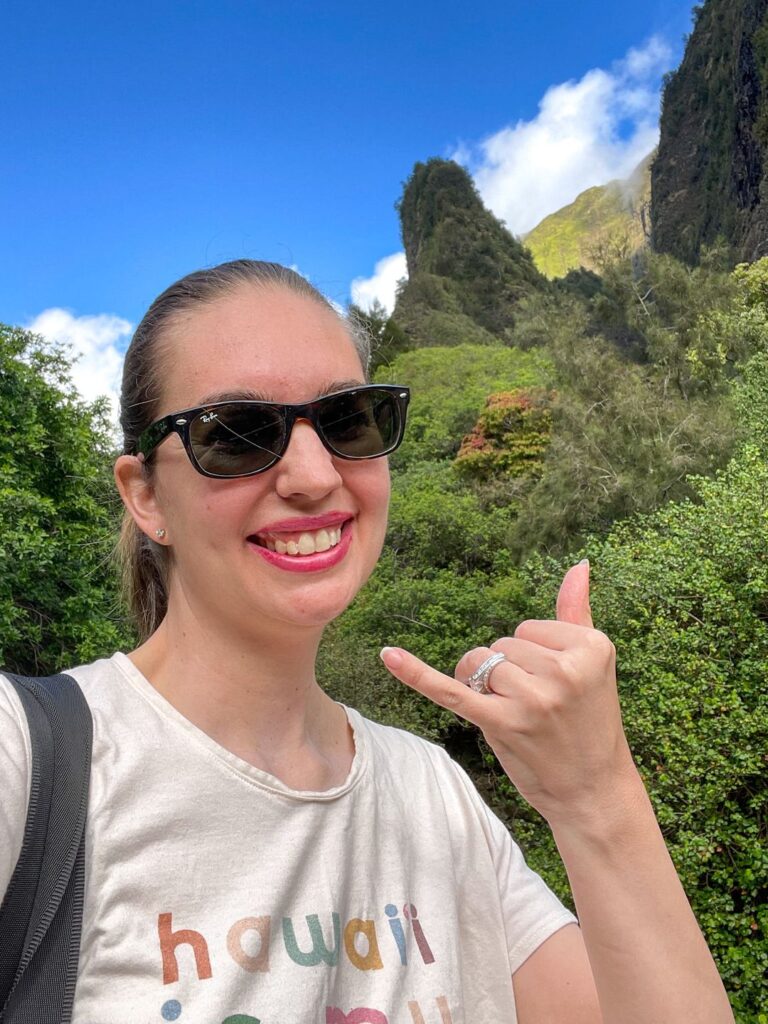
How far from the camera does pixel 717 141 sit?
34250 mm

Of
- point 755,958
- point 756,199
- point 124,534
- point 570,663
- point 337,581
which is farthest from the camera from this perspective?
point 756,199

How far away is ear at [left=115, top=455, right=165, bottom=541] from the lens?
1.15 metres

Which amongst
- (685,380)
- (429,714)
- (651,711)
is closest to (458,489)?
(685,380)

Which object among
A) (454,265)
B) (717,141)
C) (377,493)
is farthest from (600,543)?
(454,265)

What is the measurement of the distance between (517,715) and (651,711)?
6.54 meters

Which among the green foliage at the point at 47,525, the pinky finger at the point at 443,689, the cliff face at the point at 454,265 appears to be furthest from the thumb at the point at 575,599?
the cliff face at the point at 454,265

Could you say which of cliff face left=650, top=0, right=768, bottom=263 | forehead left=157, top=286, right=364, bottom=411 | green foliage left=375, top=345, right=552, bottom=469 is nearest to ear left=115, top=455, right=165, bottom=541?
forehead left=157, top=286, right=364, bottom=411

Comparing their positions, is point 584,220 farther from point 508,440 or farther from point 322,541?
point 322,541

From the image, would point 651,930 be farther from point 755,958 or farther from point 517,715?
point 755,958

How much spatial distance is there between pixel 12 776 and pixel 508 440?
18.6 meters

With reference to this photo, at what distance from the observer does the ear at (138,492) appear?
1149mm

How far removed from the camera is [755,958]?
5.59 metres

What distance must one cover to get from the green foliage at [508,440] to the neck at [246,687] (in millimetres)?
15946

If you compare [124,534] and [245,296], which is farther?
[124,534]
